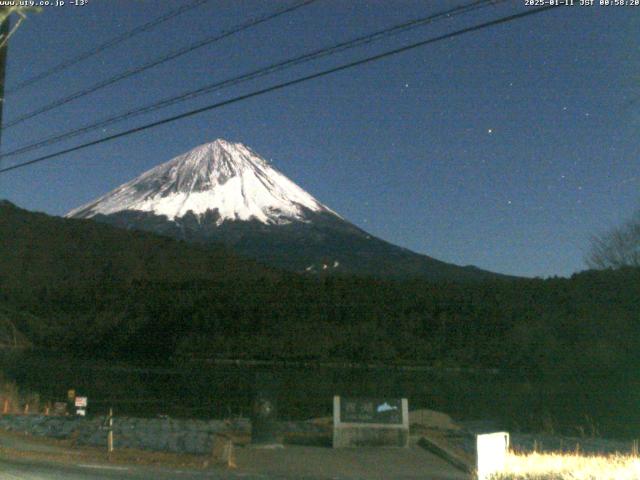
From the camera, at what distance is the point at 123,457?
14.1 metres

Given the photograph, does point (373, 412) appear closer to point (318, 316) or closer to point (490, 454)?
point (490, 454)

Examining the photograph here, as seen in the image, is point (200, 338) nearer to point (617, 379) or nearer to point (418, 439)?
point (617, 379)

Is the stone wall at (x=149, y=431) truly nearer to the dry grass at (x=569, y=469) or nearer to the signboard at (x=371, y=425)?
the signboard at (x=371, y=425)

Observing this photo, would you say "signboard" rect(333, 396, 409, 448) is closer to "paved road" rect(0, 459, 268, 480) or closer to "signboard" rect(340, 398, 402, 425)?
"signboard" rect(340, 398, 402, 425)

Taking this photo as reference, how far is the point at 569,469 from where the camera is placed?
11336 millimetres

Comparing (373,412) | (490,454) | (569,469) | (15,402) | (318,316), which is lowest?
(569,469)

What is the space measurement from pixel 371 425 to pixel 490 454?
4979mm

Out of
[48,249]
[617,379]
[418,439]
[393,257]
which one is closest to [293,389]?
[617,379]

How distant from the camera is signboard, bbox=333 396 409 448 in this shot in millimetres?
16438

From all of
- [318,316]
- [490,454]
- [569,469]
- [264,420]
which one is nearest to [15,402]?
[264,420]

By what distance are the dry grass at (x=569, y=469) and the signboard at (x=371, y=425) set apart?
12.8 feet

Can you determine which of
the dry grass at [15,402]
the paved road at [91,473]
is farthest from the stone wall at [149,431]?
the paved road at [91,473]

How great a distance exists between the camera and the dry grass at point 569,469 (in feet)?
34.5

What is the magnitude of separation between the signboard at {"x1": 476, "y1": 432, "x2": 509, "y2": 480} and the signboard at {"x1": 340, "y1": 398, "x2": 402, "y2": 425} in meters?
4.40
